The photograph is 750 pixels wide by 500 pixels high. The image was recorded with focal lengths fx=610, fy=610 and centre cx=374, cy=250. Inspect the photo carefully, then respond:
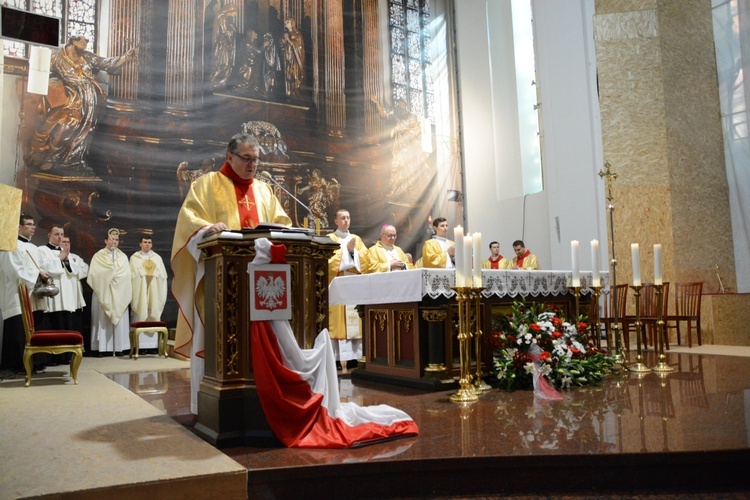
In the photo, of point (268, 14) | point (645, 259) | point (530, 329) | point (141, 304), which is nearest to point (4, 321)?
point (141, 304)

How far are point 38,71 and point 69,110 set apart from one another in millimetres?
734

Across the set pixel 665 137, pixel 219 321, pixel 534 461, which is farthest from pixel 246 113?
pixel 534 461

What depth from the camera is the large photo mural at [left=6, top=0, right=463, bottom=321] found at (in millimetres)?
10133

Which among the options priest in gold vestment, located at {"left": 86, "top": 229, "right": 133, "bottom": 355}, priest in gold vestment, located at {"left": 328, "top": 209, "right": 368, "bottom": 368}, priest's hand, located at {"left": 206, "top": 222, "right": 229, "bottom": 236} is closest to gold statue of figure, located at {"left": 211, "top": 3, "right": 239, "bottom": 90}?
priest in gold vestment, located at {"left": 86, "top": 229, "right": 133, "bottom": 355}

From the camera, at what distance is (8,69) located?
9586mm

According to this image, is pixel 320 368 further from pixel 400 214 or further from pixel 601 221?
pixel 400 214

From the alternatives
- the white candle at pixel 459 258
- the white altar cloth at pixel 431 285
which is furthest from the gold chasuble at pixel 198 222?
the white altar cloth at pixel 431 285

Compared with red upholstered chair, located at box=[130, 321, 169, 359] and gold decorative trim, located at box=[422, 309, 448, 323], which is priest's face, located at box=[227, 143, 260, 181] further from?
red upholstered chair, located at box=[130, 321, 169, 359]

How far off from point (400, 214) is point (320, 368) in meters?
10.0

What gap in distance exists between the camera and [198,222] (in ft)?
12.2

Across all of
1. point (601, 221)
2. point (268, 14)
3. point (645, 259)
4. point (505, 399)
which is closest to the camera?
point (505, 399)

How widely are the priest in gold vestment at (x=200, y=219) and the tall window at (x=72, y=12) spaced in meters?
7.95

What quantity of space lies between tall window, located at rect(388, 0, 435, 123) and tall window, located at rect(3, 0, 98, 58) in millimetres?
6074

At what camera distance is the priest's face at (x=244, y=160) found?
3823mm
